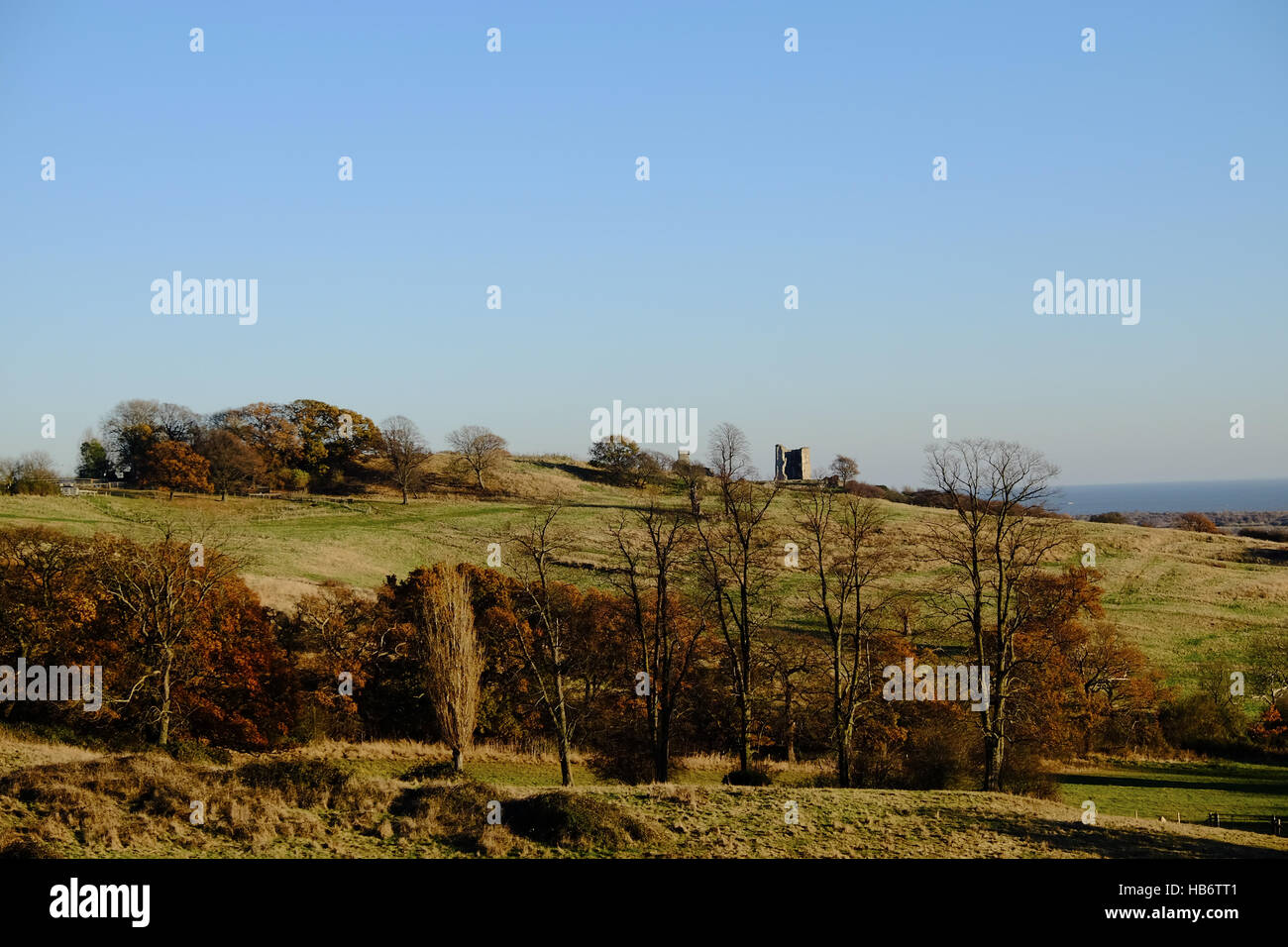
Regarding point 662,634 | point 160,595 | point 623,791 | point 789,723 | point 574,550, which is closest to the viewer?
point 623,791

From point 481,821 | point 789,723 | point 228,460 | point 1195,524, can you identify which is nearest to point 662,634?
point 789,723

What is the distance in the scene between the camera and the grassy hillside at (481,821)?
2058cm

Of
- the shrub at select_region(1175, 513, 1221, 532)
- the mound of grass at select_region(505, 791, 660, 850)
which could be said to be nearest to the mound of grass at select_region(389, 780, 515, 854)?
the mound of grass at select_region(505, 791, 660, 850)

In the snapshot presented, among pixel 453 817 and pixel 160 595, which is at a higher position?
pixel 160 595

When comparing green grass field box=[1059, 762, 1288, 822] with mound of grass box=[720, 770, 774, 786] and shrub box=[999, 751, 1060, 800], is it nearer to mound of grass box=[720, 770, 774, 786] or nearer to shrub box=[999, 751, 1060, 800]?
shrub box=[999, 751, 1060, 800]

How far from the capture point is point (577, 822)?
73.6ft

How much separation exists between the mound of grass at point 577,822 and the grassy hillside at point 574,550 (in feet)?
90.8

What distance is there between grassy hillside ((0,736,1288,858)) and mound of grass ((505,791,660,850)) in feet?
0.16

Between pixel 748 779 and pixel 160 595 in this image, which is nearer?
pixel 748 779

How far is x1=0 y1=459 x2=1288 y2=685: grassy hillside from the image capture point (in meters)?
62.7

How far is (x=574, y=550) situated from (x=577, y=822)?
5371 centimetres

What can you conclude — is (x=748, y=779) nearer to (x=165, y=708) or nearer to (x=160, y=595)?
(x=165, y=708)

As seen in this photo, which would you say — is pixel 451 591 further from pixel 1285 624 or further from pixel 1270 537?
pixel 1270 537
